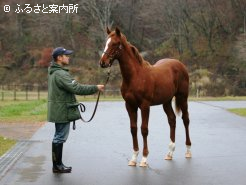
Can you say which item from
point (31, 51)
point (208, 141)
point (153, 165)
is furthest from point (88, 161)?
point (31, 51)

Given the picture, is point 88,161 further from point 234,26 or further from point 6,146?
point 234,26

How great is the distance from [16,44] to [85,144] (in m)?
55.4

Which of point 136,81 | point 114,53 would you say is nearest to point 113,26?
point 136,81

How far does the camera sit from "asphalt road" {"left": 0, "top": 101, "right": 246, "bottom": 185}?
295 inches

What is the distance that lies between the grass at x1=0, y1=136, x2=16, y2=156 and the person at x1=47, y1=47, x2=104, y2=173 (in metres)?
2.55

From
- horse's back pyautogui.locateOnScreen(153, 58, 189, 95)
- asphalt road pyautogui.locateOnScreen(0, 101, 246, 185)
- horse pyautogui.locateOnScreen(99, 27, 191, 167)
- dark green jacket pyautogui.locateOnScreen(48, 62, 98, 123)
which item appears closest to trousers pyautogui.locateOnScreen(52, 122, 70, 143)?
dark green jacket pyautogui.locateOnScreen(48, 62, 98, 123)

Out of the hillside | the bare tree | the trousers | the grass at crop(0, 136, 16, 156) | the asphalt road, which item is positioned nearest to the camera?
the asphalt road

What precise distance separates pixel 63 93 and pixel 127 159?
2.04m

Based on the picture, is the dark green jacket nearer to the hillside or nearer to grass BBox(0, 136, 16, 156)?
grass BBox(0, 136, 16, 156)

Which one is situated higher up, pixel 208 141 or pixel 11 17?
pixel 11 17

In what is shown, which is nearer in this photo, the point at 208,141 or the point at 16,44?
the point at 208,141

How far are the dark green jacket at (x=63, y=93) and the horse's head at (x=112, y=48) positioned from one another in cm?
49

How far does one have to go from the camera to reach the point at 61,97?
26.4ft

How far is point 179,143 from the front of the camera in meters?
11.5
